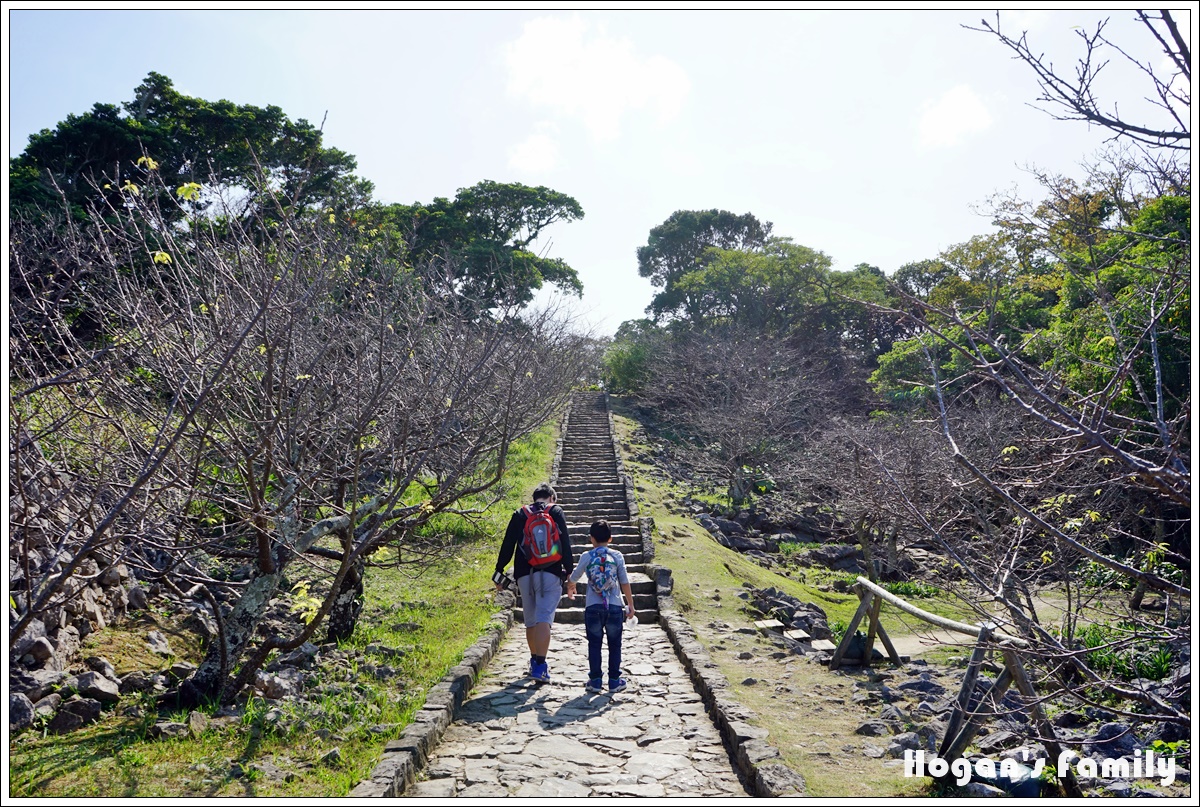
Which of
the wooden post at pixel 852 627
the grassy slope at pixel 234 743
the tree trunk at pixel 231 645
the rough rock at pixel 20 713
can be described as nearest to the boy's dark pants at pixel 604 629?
the grassy slope at pixel 234 743

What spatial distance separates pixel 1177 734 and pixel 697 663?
153 inches

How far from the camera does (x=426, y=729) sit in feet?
17.5

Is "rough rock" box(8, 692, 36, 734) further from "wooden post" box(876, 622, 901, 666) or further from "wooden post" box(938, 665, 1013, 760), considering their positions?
"wooden post" box(876, 622, 901, 666)

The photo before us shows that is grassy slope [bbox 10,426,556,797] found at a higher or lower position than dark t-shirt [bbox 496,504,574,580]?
lower

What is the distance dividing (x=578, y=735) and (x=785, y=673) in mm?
3159

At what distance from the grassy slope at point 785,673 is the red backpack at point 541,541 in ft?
6.75

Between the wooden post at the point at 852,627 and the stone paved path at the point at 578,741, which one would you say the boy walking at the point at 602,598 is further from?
the wooden post at the point at 852,627

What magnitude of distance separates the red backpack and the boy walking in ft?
0.86

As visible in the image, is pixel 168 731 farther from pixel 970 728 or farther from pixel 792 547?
pixel 792 547

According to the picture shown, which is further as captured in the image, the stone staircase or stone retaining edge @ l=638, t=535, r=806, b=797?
the stone staircase

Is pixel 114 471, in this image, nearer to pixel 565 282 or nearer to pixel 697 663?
pixel 697 663

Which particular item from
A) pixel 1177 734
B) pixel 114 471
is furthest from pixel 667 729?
pixel 114 471

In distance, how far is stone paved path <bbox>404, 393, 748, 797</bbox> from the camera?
16.0ft

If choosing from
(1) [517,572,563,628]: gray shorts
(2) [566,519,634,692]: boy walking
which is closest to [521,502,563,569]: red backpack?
(1) [517,572,563,628]: gray shorts
